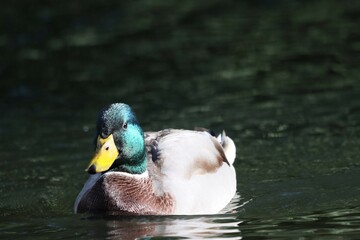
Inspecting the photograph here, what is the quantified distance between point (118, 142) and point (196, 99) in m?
4.86

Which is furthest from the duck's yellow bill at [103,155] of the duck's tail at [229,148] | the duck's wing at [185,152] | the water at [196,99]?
the duck's tail at [229,148]

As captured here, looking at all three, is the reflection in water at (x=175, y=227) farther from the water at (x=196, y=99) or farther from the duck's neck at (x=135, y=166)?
the duck's neck at (x=135, y=166)

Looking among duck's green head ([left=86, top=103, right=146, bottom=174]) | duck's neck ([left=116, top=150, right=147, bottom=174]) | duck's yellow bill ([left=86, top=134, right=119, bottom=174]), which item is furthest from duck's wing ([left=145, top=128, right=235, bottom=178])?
duck's yellow bill ([left=86, top=134, right=119, bottom=174])

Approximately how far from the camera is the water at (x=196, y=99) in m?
11.2

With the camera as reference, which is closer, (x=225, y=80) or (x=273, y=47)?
(x=225, y=80)

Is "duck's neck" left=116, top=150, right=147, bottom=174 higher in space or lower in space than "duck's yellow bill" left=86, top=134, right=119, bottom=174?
lower

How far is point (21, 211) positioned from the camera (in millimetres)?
11953

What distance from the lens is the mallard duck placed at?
1105cm

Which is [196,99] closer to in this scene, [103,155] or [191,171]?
[191,171]

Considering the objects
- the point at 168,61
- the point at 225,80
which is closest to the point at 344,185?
the point at 225,80

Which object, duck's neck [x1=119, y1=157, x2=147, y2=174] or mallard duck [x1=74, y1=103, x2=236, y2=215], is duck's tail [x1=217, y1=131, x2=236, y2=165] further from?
duck's neck [x1=119, y1=157, x2=147, y2=174]

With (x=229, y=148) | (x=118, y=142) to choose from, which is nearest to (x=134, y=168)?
(x=118, y=142)

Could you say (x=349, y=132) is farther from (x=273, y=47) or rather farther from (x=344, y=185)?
(x=273, y=47)

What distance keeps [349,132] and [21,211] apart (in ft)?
13.5
